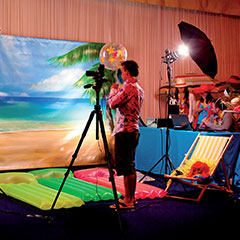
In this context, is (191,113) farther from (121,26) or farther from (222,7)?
(222,7)

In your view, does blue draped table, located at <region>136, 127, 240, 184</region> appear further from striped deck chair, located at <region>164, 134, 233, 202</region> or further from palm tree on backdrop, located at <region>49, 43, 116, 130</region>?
palm tree on backdrop, located at <region>49, 43, 116, 130</region>

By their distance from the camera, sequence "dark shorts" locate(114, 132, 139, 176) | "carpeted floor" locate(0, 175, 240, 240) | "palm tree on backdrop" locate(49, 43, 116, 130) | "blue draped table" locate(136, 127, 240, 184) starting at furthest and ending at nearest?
"palm tree on backdrop" locate(49, 43, 116, 130), "blue draped table" locate(136, 127, 240, 184), "dark shorts" locate(114, 132, 139, 176), "carpeted floor" locate(0, 175, 240, 240)

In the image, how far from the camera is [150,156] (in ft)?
20.2

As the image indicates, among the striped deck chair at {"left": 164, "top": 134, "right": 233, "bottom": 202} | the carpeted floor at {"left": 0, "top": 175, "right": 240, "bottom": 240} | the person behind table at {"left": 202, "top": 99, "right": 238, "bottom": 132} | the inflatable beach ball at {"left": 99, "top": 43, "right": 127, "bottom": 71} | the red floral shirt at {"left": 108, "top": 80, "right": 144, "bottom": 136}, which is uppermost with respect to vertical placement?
the inflatable beach ball at {"left": 99, "top": 43, "right": 127, "bottom": 71}

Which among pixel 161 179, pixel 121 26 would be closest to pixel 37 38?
pixel 121 26

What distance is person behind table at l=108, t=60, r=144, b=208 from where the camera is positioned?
3.68 m

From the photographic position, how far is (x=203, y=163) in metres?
4.54

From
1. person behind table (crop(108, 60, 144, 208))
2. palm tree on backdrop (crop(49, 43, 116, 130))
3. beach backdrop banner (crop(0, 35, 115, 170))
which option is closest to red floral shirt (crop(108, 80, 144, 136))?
person behind table (crop(108, 60, 144, 208))

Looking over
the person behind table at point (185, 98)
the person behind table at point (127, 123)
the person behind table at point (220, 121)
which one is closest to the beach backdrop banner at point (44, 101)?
the person behind table at point (185, 98)

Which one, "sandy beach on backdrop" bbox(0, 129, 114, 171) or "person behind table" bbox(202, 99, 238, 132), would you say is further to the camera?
"sandy beach on backdrop" bbox(0, 129, 114, 171)

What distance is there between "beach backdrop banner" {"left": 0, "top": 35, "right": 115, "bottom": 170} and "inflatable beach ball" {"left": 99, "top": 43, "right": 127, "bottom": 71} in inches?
80.2

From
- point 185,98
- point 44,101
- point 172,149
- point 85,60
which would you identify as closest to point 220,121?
point 172,149

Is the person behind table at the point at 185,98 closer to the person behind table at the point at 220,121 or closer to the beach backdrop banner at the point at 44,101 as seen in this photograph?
the beach backdrop banner at the point at 44,101

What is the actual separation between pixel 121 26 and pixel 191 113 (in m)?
2.33
